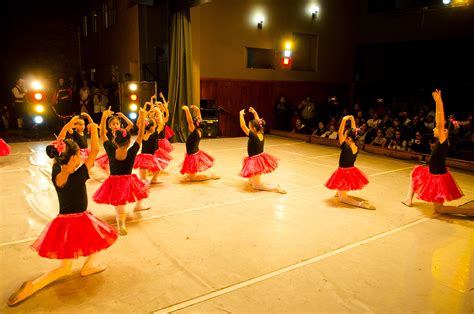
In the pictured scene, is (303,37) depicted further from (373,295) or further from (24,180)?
(373,295)

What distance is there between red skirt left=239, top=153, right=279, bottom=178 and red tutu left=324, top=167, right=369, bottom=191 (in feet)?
2.94

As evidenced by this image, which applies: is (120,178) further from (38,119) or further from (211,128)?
(211,128)

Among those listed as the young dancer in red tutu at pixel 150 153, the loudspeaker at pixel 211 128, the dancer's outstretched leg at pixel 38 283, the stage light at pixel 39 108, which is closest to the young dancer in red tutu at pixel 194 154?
the young dancer in red tutu at pixel 150 153

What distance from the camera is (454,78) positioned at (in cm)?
1190

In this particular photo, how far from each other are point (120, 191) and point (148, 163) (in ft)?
5.58

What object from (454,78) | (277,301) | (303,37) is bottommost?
(277,301)

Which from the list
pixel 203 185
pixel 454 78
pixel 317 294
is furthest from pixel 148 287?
pixel 454 78

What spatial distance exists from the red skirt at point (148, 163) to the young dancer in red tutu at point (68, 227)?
266 cm

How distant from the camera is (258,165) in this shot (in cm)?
552

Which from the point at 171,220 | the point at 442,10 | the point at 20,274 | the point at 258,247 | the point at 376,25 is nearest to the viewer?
the point at 20,274

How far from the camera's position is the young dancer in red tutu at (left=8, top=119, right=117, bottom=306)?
2738mm

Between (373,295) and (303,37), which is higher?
(303,37)

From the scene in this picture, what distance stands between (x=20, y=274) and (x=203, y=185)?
3.19m

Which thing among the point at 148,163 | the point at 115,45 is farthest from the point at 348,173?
the point at 115,45
